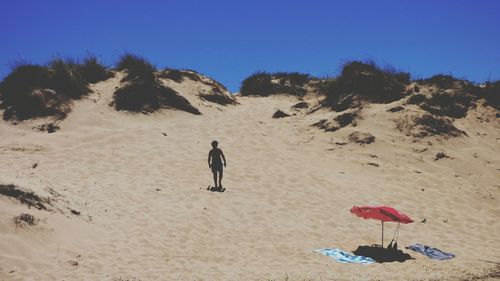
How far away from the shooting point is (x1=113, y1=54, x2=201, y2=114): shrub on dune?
21212mm

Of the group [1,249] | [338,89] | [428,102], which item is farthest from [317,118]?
[1,249]

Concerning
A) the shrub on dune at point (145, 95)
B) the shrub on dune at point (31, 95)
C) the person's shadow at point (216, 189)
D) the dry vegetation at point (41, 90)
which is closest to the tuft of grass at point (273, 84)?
the shrub on dune at point (145, 95)

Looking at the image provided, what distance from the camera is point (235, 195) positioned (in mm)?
13680

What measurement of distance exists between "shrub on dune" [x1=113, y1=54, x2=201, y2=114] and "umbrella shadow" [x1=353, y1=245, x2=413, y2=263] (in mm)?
12844

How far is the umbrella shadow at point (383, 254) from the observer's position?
1016 centimetres

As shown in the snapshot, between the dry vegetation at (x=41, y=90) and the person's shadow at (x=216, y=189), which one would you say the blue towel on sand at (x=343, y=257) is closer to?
the person's shadow at (x=216, y=189)

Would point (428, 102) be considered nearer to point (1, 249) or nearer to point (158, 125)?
point (158, 125)

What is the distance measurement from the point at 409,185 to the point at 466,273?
652cm

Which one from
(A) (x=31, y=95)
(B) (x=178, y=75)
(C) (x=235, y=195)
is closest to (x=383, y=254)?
(C) (x=235, y=195)

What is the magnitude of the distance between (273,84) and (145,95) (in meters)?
8.85

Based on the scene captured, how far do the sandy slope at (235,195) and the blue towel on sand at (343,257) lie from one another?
0.80 ft

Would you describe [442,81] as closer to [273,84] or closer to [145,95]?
[273,84]

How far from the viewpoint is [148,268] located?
8.65m

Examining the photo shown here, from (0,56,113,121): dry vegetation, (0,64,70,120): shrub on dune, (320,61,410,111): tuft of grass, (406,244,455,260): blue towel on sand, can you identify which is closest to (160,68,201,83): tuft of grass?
(0,56,113,121): dry vegetation
